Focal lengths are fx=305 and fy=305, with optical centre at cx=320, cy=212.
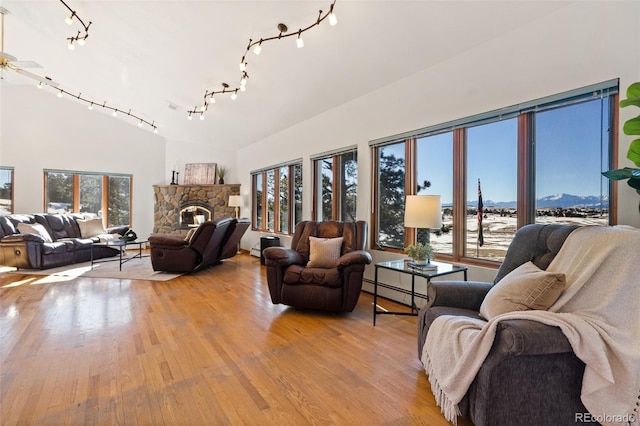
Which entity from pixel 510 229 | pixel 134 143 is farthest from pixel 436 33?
pixel 134 143

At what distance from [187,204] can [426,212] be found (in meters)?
7.09

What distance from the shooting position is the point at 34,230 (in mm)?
5684

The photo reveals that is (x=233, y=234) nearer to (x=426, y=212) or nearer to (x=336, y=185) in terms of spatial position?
(x=336, y=185)

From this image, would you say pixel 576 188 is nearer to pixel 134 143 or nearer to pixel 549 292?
pixel 549 292

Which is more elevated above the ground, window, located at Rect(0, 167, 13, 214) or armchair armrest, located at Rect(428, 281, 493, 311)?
window, located at Rect(0, 167, 13, 214)

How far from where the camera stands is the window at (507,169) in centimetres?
230

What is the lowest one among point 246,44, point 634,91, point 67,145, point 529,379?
point 529,379

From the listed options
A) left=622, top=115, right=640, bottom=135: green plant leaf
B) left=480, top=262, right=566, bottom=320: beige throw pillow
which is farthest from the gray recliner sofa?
left=622, top=115, right=640, bottom=135: green plant leaf

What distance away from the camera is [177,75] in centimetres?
472

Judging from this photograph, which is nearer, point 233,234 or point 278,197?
point 233,234

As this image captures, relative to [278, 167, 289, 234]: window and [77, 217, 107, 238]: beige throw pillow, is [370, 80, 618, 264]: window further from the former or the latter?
[77, 217, 107, 238]: beige throw pillow

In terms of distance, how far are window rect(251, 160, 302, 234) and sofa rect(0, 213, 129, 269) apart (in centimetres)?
326

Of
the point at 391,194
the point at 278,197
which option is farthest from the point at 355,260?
the point at 278,197

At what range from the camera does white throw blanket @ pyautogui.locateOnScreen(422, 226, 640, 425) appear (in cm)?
135
